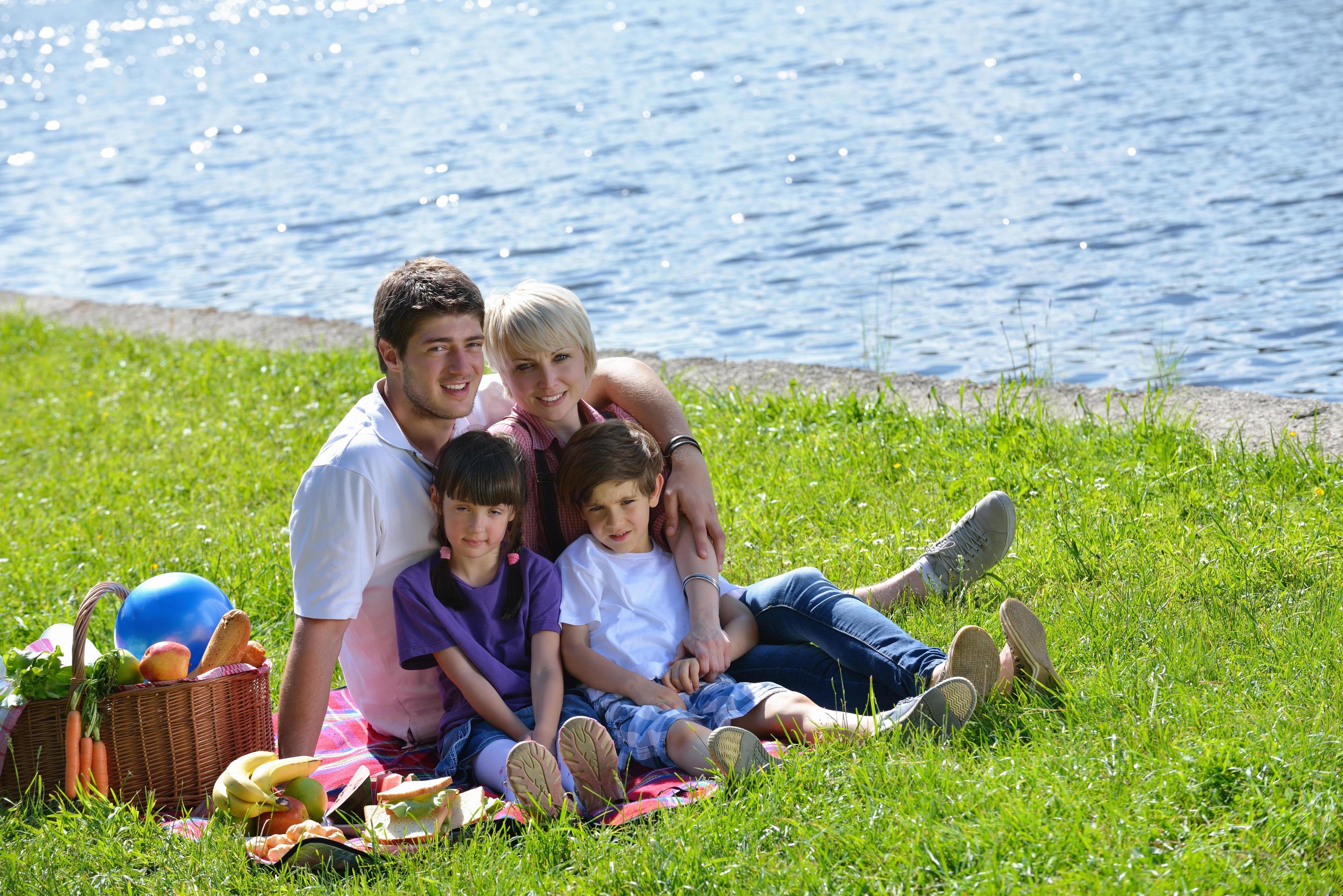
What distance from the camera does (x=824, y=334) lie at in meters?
9.22

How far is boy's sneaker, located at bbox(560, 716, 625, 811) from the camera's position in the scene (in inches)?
140

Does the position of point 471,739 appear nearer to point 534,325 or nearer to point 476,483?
point 476,483

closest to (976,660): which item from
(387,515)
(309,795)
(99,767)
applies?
(387,515)

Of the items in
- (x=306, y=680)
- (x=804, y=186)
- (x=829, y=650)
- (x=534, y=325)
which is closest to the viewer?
(x=306, y=680)

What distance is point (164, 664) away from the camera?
3955mm

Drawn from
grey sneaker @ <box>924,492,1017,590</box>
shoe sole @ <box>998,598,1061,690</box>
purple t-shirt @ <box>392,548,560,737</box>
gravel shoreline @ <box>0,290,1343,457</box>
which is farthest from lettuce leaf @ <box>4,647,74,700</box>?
gravel shoreline @ <box>0,290,1343,457</box>

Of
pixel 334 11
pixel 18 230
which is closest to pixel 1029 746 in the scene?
pixel 18 230

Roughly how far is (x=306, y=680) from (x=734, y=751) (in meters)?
1.30

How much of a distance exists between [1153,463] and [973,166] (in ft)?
25.1

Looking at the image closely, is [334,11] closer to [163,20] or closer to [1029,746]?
[163,20]

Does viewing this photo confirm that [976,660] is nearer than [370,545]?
Yes

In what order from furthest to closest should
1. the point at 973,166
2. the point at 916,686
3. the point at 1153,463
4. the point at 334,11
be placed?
the point at 334,11, the point at 973,166, the point at 1153,463, the point at 916,686

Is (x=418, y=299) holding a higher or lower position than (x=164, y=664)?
higher

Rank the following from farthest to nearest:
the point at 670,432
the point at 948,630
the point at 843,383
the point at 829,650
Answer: the point at 843,383
the point at 670,432
the point at 948,630
the point at 829,650
